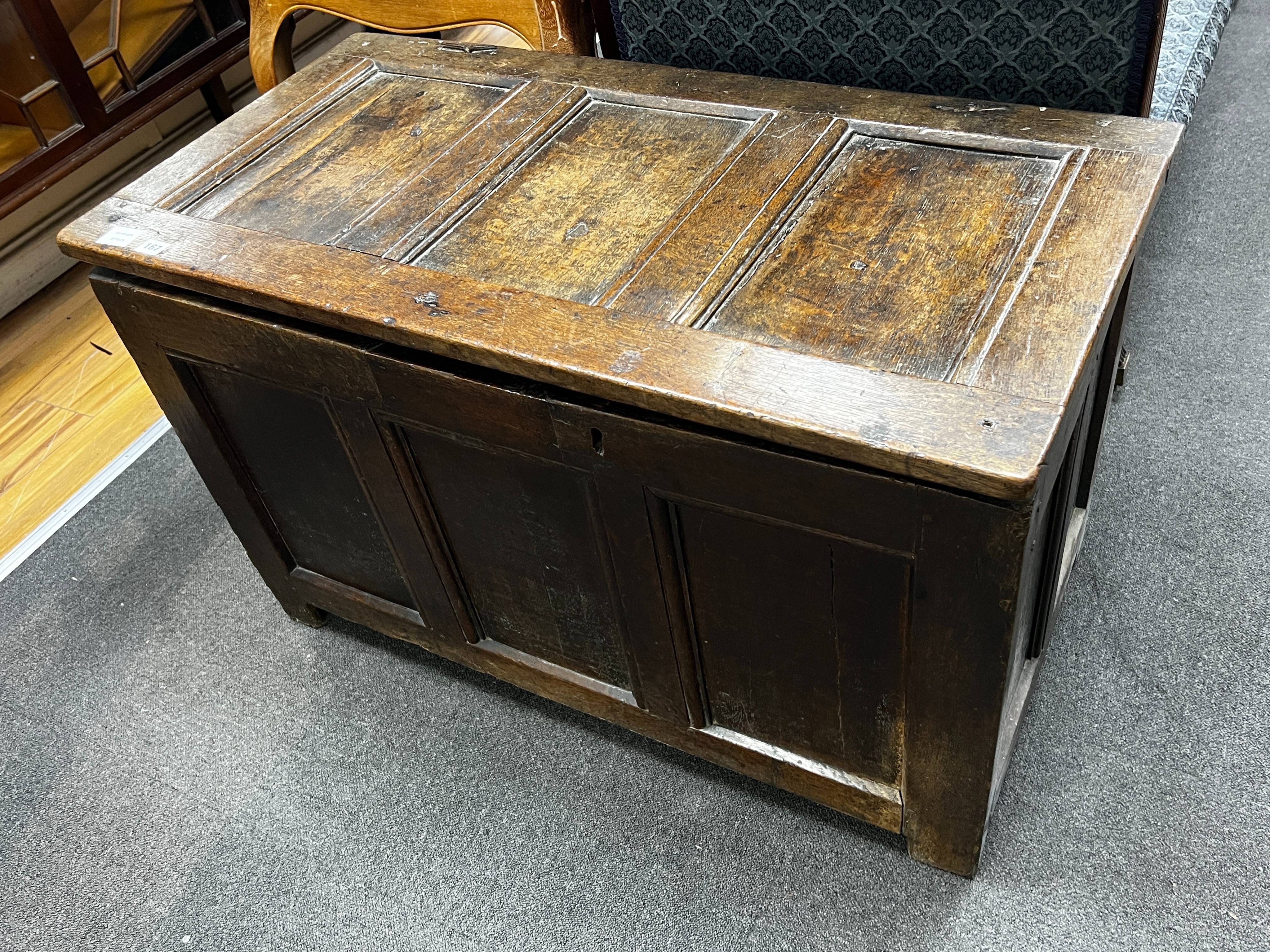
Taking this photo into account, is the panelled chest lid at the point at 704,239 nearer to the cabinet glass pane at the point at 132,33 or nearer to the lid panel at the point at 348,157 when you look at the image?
the lid panel at the point at 348,157

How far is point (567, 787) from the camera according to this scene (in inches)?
53.4

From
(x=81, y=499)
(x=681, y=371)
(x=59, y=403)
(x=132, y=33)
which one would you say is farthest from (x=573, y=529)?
(x=132, y=33)

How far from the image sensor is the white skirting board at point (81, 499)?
1763mm

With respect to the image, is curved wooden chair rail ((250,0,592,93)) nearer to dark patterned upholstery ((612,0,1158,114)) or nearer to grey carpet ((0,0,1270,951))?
dark patterned upholstery ((612,0,1158,114))

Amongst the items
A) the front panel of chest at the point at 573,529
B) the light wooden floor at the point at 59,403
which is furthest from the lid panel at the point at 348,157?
the light wooden floor at the point at 59,403

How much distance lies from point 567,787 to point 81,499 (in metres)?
1.03

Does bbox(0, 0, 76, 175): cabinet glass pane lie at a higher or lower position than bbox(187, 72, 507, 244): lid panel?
lower

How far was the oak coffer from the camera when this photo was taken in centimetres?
89

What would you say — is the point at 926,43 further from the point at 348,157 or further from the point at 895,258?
the point at 348,157

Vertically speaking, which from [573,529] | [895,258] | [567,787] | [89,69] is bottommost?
[567,787]

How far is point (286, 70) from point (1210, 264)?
1561 millimetres

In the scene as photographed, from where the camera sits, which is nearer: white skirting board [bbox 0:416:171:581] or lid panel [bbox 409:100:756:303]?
lid panel [bbox 409:100:756:303]

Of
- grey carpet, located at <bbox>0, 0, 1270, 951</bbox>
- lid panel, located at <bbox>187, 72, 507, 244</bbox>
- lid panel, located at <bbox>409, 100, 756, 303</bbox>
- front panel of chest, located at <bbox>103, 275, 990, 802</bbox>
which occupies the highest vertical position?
lid panel, located at <bbox>187, 72, 507, 244</bbox>

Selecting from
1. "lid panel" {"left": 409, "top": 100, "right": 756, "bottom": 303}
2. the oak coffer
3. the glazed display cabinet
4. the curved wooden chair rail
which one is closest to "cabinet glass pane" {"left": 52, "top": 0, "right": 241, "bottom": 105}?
the glazed display cabinet
